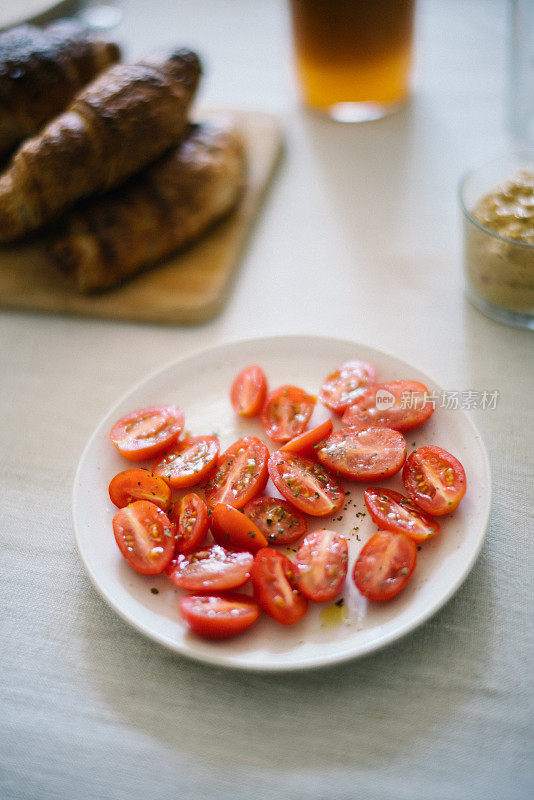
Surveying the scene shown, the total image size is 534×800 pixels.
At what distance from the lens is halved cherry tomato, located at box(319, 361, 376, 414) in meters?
1.07

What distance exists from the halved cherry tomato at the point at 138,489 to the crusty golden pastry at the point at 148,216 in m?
0.55

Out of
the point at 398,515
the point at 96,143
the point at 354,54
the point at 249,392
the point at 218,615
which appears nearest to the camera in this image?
the point at 218,615

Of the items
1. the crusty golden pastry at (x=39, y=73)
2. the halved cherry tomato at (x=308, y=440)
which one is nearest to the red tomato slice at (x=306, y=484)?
the halved cherry tomato at (x=308, y=440)

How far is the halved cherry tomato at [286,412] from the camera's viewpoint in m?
1.05

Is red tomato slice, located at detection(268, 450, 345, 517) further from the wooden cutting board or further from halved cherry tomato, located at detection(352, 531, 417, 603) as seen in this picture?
the wooden cutting board

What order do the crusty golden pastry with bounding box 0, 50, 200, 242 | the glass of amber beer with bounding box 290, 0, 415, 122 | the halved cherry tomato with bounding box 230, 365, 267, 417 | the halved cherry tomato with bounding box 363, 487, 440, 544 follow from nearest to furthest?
the halved cherry tomato with bounding box 363, 487, 440, 544 < the halved cherry tomato with bounding box 230, 365, 267, 417 < the crusty golden pastry with bounding box 0, 50, 200, 242 < the glass of amber beer with bounding box 290, 0, 415, 122

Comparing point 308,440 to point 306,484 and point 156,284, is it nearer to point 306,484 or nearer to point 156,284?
point 306,484

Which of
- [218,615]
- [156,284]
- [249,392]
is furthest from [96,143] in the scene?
[218,615]

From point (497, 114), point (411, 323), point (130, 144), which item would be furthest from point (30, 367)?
point (497, 114)

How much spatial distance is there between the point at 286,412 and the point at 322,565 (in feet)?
1.00

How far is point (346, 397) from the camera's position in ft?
3.53

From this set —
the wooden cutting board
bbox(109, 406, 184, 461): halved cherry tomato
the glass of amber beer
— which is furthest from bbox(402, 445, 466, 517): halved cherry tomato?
the glass of amber beer

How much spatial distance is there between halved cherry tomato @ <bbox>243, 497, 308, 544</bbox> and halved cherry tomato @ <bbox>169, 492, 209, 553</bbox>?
6cm

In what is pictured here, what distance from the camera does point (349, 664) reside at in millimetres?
832
